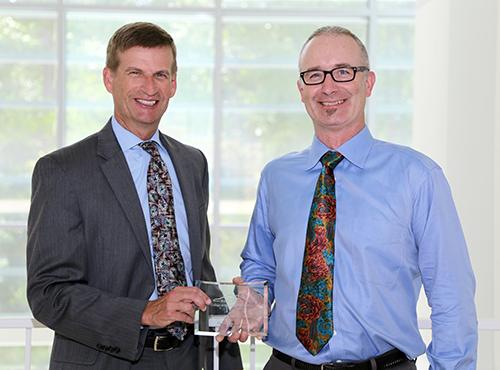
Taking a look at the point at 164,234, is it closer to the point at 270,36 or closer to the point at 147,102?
the point at 147,102

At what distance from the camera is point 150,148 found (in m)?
2.79

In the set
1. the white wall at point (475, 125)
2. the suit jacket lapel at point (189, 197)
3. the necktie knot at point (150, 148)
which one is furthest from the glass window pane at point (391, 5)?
the necktie knot at point (150, 148)

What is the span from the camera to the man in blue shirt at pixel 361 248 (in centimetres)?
240

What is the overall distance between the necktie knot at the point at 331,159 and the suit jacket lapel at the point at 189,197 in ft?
1.57

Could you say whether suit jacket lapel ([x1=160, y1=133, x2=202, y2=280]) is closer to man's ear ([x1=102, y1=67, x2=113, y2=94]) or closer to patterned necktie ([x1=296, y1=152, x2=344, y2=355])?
man's ear ([x1=102, y1=67, x2=113, y2=94])

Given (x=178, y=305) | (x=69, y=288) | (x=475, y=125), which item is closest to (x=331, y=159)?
(x=178, y=305)

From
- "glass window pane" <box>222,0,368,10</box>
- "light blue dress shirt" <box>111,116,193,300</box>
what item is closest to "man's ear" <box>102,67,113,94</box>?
"light blue dress shirt" <box>111,116,193,300</box>

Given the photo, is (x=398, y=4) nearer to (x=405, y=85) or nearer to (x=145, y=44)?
(x=405, y=85)

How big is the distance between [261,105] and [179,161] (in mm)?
6050

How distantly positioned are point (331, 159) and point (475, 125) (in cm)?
459

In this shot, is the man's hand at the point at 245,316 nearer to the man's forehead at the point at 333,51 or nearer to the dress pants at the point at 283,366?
the dress pants at the point at 283,366

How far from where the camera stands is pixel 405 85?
9008 mm

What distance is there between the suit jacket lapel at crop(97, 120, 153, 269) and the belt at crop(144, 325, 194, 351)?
0.65 ft

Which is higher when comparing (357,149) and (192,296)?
(357,149)
